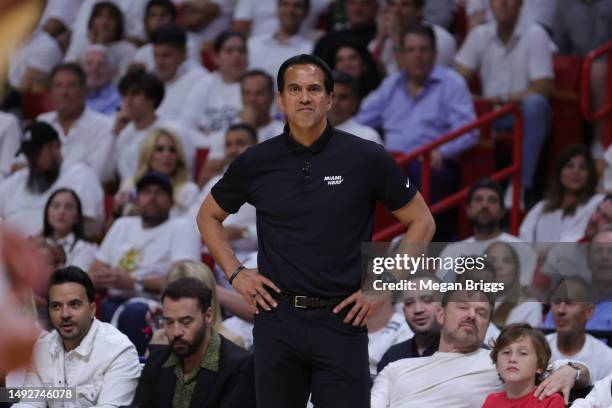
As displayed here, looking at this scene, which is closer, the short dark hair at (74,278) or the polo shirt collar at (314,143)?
the polo shirt collar at (314,143)

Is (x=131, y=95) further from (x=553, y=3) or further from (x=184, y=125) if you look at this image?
(x=553, y=3)

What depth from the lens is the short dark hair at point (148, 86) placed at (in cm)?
952

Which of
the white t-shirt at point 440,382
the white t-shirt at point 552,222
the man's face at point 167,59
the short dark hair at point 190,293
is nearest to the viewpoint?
the white t-shirt at point 440,382

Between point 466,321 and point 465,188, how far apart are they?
336 cm

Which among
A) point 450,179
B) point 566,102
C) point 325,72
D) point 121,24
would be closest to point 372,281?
point 325,72

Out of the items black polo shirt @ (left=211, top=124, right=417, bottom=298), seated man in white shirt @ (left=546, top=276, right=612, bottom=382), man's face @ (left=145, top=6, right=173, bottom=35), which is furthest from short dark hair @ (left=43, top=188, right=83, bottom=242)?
black polo shirt @ (left=211, top=124, right=417, bottom=298)

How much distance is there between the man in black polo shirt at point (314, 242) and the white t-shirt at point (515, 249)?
2955 mm

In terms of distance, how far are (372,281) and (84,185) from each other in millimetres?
5436

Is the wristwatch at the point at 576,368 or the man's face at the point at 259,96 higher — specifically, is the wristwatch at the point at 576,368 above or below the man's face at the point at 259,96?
below

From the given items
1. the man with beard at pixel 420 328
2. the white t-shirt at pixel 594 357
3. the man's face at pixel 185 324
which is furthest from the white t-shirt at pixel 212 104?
the white t-shirt at pixel 594 357

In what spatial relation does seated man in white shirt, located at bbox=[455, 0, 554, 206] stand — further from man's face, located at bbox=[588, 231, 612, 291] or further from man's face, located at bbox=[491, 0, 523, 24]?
man's face, located at bbox=[588, 231, 612, 291]

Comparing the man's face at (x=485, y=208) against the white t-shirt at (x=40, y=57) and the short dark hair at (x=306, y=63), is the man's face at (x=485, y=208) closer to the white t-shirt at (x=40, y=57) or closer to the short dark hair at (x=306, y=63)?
the short dark hair at (x=306, y=63)

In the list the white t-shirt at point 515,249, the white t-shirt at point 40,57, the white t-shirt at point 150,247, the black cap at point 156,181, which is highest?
the white t-shirt at point 40,57

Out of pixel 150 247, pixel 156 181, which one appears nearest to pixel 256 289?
pixel 150 247
